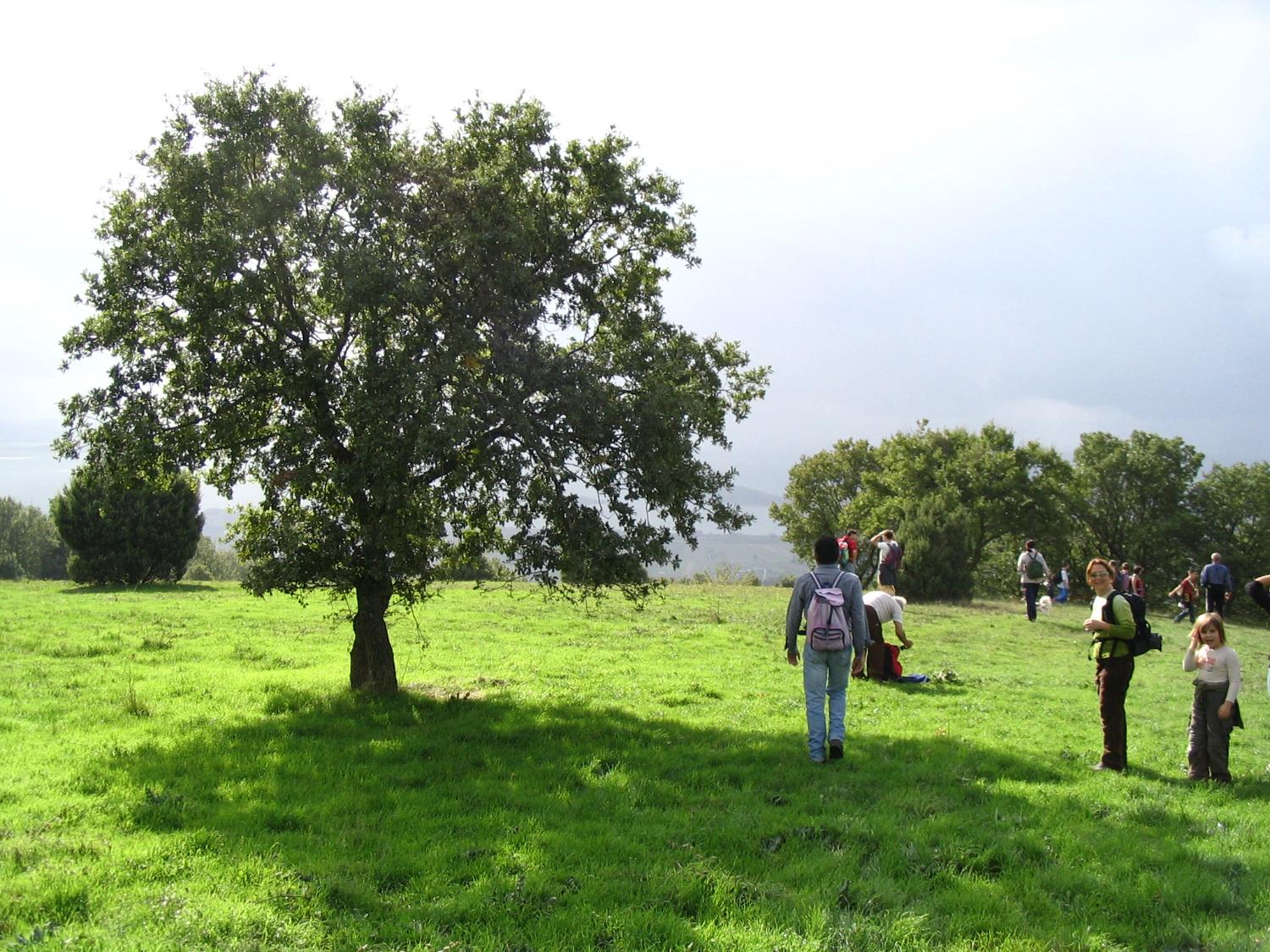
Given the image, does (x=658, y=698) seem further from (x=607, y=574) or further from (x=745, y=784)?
(x=745, y=784)

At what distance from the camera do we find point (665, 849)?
7406 millimetres

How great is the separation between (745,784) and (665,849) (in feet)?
7.58

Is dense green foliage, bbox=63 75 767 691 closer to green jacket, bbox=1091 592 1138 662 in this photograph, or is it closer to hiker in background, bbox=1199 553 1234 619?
green jacket, bbox=1091 592 1138 662

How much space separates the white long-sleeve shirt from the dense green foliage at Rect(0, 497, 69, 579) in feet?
256

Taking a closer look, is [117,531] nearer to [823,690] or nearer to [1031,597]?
[823,690]

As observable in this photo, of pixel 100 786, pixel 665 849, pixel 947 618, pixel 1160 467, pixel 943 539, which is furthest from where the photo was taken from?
pixel 1160 467

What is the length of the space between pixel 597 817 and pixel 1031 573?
87.1 ft

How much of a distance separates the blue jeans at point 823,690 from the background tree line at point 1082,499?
51550 millimetres

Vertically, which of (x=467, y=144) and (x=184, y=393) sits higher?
(x=467, y=144)

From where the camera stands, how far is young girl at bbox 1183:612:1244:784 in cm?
980

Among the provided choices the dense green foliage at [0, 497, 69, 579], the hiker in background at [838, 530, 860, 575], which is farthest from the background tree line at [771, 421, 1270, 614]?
the dense green foliage at [0, 497, 69, 579]

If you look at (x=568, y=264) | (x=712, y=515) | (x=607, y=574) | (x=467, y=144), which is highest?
(x=467, y=144)

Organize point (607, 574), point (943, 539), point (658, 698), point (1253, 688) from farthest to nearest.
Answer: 1. point (943, 539)
2. point (1253, 688)
3. point (658, 698)
4. point (607, 574)

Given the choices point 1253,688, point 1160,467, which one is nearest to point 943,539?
point 1253,688
